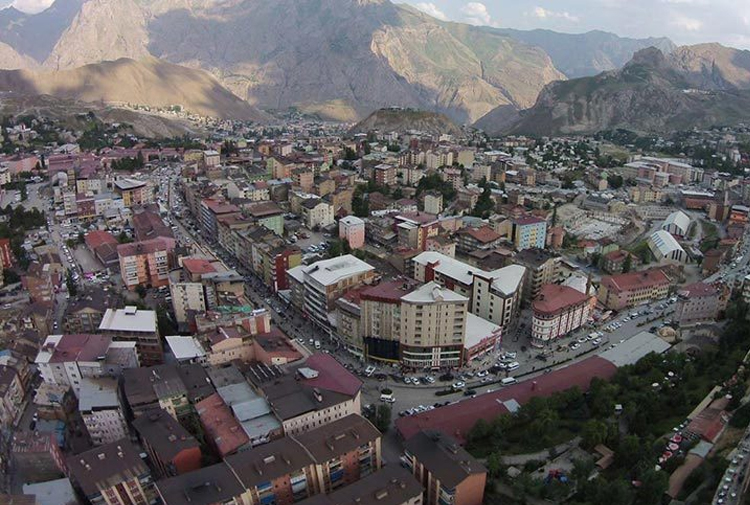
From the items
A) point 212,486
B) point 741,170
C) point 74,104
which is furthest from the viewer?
point 74,104

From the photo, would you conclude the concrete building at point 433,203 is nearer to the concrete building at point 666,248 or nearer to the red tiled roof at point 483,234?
the red tiled roof at point 483,234

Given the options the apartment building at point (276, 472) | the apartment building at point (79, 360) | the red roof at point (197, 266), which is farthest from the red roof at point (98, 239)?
the apartment building at point (276, 472)

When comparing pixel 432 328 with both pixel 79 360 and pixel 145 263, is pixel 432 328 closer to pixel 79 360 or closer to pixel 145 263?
pixel 79 360

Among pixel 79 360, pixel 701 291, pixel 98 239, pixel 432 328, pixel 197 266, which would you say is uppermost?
pixel 197 266

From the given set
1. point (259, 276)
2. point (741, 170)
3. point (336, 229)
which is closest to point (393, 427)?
point (259, 276)

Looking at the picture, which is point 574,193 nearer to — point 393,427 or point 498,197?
point 498,197

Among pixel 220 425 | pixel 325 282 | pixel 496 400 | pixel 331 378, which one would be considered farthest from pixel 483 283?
pixel 220 425
